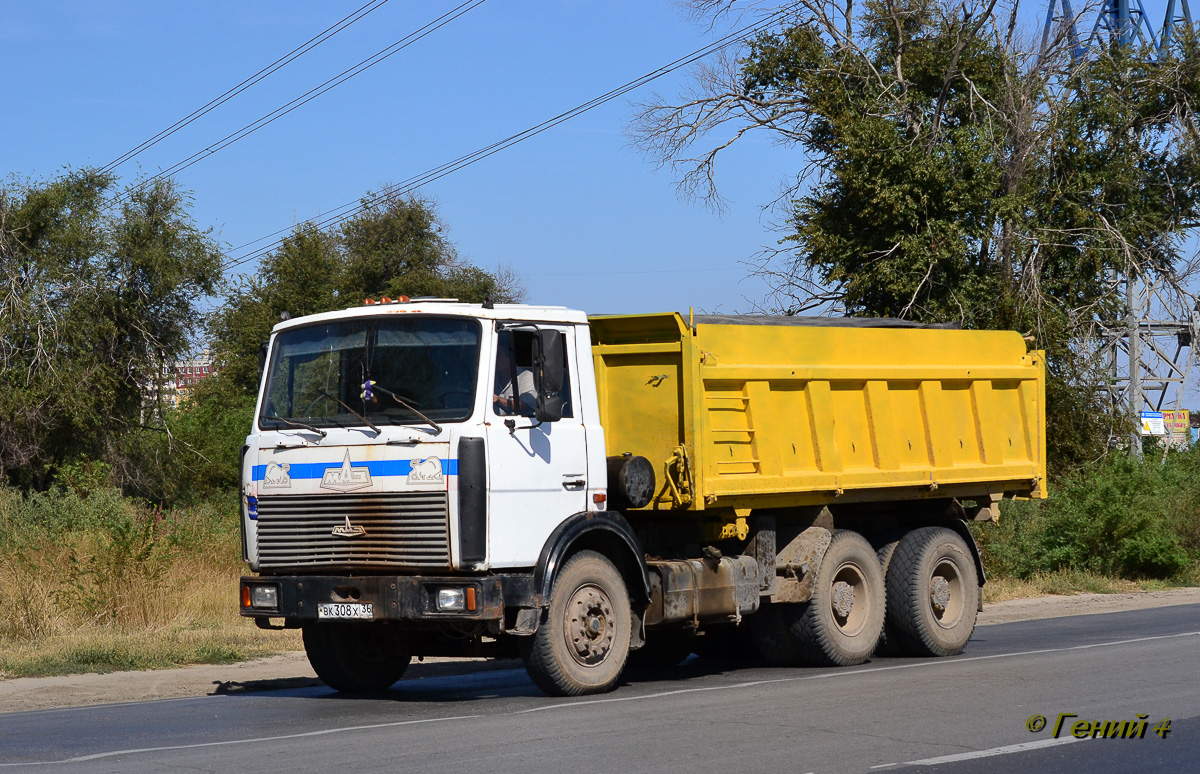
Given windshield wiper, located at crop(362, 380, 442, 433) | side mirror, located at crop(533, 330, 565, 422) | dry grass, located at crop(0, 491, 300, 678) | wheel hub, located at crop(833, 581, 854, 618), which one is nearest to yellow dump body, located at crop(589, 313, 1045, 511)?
wheel hub, located at crop(833, 581, 854, 618)

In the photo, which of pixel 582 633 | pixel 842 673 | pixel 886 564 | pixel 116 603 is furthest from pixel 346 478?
pixel 116 603

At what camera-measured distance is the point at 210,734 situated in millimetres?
8438

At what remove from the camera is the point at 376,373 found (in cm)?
964

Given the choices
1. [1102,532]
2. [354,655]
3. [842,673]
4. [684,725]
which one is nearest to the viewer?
[684,725]

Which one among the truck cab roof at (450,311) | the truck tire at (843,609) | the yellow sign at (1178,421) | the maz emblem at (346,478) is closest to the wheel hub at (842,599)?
the truck tire at (843,609)

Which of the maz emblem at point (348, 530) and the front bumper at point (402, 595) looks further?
the maz emblem at point (348, 530)

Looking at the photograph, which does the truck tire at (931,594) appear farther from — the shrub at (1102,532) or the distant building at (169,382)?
the distant building at (169,382)

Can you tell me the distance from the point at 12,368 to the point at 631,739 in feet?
64.0

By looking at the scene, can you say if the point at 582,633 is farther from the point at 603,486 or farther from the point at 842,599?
the point at 842,599

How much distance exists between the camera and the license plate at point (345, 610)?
927 cm

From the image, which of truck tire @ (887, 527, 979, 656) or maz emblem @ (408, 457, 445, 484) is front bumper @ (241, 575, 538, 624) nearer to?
maz emblem @ (408, 457, 445, 484)

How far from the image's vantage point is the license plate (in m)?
9.27

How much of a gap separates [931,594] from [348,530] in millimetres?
6217

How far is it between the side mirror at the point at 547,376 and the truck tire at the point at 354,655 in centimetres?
219
